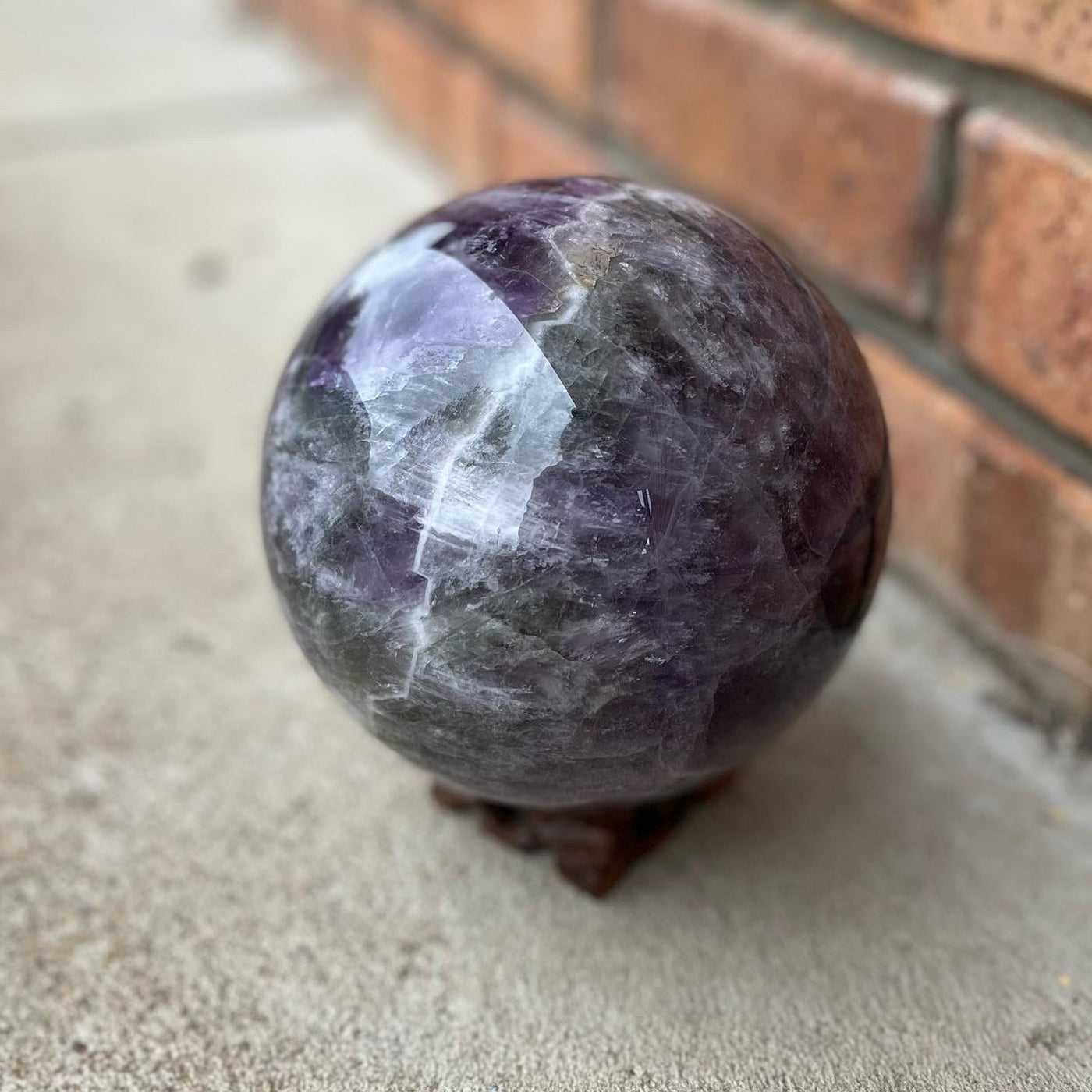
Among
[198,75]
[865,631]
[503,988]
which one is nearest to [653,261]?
[503,988]

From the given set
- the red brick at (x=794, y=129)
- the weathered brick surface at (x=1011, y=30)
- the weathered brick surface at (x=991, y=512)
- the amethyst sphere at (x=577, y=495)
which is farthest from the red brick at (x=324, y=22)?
the amethyst sphere at (x=577, y=495)

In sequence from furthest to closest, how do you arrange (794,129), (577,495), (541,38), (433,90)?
(433,90) < (541,38) < (794,129) < (577,495)

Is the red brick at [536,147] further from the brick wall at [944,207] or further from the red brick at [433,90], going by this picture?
the brick wall at [944,207]

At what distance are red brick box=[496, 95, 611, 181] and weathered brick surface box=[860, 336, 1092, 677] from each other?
88cm

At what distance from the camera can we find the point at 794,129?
71.9 inches

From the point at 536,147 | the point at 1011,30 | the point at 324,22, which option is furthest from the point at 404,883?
the point at 324,22

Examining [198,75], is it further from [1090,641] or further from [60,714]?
[1090,641]

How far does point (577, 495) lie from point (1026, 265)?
0.76 m

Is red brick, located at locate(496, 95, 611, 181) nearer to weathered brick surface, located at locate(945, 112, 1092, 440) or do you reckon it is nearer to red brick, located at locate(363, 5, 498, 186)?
red brick, located at locate(363, 5, 498, 186)

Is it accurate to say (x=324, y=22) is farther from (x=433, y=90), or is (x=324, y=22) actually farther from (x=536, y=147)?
(x=536, y=147)

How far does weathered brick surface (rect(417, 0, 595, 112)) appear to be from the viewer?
238cm

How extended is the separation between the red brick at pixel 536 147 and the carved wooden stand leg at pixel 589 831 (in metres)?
1.40

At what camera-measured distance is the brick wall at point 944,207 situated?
1.41m

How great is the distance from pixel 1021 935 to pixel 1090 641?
15.1 inches
